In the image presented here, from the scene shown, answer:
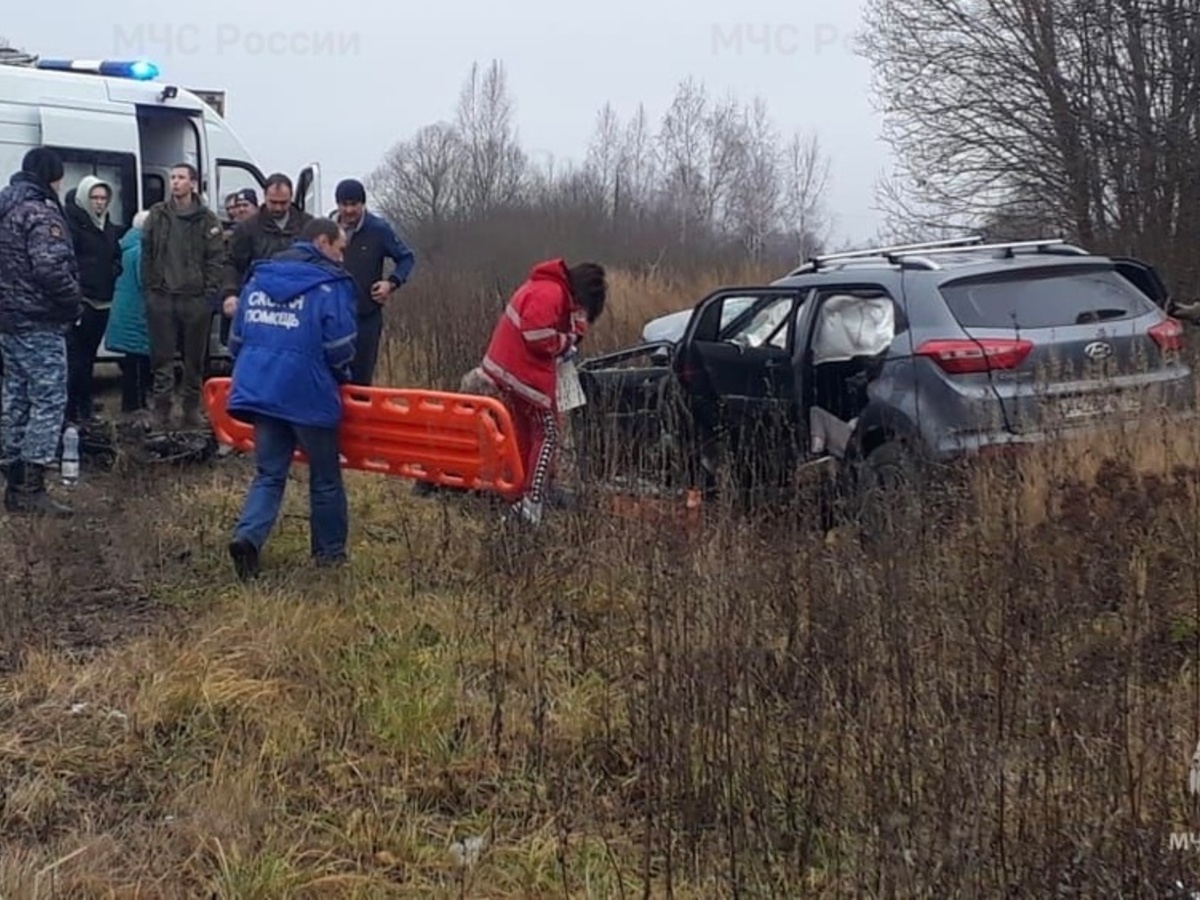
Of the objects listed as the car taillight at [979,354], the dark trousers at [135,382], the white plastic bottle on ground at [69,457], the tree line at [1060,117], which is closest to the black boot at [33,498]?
the white plastic bottle on ground at [69,457]

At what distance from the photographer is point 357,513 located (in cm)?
782

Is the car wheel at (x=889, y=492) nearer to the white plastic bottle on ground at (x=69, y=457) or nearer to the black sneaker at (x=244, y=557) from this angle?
the black sneaker at (x=244, y=557)

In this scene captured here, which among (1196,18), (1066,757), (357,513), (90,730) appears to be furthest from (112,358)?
(1196,18)

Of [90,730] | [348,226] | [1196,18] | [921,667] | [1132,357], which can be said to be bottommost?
[90,730]

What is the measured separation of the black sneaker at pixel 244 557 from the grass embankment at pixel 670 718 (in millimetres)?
177

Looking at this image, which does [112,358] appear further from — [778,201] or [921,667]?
[778,201]

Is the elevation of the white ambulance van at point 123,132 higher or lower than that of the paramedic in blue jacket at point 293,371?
higher

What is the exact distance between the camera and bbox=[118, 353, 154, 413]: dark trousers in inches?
412

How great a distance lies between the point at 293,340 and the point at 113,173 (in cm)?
548

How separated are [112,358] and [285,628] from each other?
19.3 feet

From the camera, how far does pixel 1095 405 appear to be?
646cm

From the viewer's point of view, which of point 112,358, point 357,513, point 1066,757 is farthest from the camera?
point 112,358

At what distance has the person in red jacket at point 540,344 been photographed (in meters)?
6.95

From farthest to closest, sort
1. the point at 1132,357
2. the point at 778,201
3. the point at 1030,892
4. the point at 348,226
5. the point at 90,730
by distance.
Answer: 1. the point at 778,201
2. the point at 348,226
3. the point at 1132,357
4. the point at 90,730
5. the point at 1030,892
